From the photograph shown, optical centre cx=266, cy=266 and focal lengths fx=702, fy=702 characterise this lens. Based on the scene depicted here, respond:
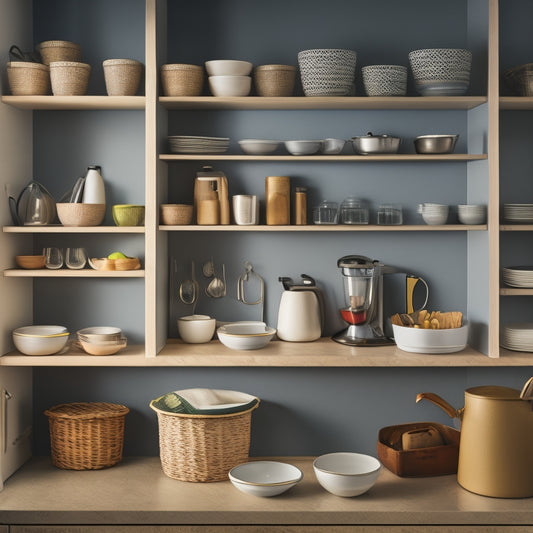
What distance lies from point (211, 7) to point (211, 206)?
923 mm

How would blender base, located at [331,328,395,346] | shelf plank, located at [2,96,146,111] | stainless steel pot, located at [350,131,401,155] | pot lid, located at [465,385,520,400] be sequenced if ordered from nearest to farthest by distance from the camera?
1. pot lid, located at [465,385,520,400]
2. shelf plank, located at [2,96,146,111]
3. stainless steel pot, located at [350,131,401,155]
4. blender base, located at [331,328,395,346]

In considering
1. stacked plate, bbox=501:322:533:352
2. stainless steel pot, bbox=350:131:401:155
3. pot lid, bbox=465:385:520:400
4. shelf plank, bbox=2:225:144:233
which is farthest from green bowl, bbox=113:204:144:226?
stacked plate, bbox=501:322:533:352

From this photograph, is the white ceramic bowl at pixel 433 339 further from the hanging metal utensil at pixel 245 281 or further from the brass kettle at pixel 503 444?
the hanging metal utensil at pixel 245 281

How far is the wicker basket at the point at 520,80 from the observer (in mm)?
2918

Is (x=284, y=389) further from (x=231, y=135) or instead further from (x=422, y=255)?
(x=231, y=135)

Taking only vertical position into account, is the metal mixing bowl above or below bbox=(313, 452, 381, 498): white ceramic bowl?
above

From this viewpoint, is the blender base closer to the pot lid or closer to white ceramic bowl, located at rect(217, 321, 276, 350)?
white ceramic bowl, located at rect(217, 321, 276, 350)

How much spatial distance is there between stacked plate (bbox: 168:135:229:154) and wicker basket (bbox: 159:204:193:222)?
9.4 inches

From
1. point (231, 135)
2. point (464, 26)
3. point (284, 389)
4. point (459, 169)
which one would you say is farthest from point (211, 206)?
point (464, 26)

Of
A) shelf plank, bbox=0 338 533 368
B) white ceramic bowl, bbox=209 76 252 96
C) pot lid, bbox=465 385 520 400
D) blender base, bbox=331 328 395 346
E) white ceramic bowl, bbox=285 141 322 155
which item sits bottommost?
pot lid, bbox=465 385 520 400

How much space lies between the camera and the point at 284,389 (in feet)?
10.5

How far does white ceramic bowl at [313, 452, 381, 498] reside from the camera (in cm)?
261

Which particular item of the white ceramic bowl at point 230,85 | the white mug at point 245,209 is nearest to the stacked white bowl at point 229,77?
the white ceramic bowl at point 230,85

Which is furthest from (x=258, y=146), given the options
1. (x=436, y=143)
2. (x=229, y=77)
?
(x=436, y=143)
